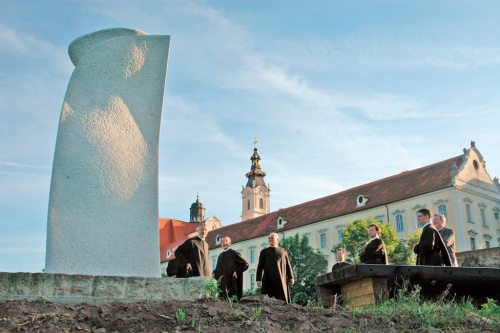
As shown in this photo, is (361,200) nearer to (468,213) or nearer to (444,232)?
(468,213)

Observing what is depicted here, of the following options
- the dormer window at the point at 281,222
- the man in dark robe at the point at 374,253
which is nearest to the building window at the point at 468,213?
the dormer window at the point at 281,222

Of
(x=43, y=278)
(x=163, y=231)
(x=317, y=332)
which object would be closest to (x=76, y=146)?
(x=43, y=278)

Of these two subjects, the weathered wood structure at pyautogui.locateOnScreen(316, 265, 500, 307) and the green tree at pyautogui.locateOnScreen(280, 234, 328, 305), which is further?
the green tree at pyautogui.locateOnScreen(280, 234, 328, 305)

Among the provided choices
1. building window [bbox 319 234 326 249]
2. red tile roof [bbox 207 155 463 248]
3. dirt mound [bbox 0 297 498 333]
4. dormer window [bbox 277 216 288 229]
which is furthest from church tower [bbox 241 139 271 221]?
dirt mound [bbox 0 297 498 333]

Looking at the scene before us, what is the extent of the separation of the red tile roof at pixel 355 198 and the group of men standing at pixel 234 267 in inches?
1455

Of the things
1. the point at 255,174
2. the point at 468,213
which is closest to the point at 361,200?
the point at 468,213

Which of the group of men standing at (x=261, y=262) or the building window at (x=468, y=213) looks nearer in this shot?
the group of men standing at (x=261, y=262)

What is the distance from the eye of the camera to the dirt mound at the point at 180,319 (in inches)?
137

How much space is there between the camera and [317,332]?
11.9ft

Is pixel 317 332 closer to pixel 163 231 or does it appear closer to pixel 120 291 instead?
pixel 120 291

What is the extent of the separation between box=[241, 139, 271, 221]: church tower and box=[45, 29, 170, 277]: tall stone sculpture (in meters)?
73.9

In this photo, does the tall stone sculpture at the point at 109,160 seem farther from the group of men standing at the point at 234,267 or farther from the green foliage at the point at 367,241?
the green foliage at the point at 367,241

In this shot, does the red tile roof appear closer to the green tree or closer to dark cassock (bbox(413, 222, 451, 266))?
the green tree

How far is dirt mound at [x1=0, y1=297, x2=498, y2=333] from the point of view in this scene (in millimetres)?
3480
